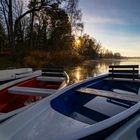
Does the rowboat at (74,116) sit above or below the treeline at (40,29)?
below

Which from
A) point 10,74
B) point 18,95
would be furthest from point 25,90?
point 10,74

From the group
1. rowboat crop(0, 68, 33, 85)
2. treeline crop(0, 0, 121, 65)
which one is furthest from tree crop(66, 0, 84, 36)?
rowboat crop(0, 68, 33, 85)

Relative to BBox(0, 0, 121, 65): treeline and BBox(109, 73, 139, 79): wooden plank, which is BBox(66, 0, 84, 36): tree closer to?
BBox(0, 0, 121, 65): treeline

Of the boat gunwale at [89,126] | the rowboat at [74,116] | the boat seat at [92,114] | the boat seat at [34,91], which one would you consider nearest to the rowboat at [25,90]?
the boat seat at [34,91]

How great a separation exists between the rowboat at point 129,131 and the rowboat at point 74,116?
0.21 feet

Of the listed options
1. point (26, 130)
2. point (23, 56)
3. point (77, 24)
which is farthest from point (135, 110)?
point (77, 24)

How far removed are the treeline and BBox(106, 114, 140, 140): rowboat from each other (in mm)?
17313

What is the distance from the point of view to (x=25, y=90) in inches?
203

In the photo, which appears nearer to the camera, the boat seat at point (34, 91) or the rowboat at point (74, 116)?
the rowboat at point (74, 116)

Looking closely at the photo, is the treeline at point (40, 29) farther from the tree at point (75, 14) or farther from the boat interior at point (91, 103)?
the boat interior at point (91, 103)

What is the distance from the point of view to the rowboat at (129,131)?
264cm

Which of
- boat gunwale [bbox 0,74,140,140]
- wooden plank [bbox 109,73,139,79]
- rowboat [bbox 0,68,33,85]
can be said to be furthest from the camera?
rowboat [bbox 0,68,33,85]

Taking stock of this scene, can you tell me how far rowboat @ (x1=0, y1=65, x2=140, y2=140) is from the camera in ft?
8.25

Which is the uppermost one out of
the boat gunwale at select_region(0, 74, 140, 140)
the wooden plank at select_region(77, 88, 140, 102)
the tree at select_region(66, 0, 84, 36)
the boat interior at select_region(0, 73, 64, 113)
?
the tree at select_region(66, 0, 84, 36)
